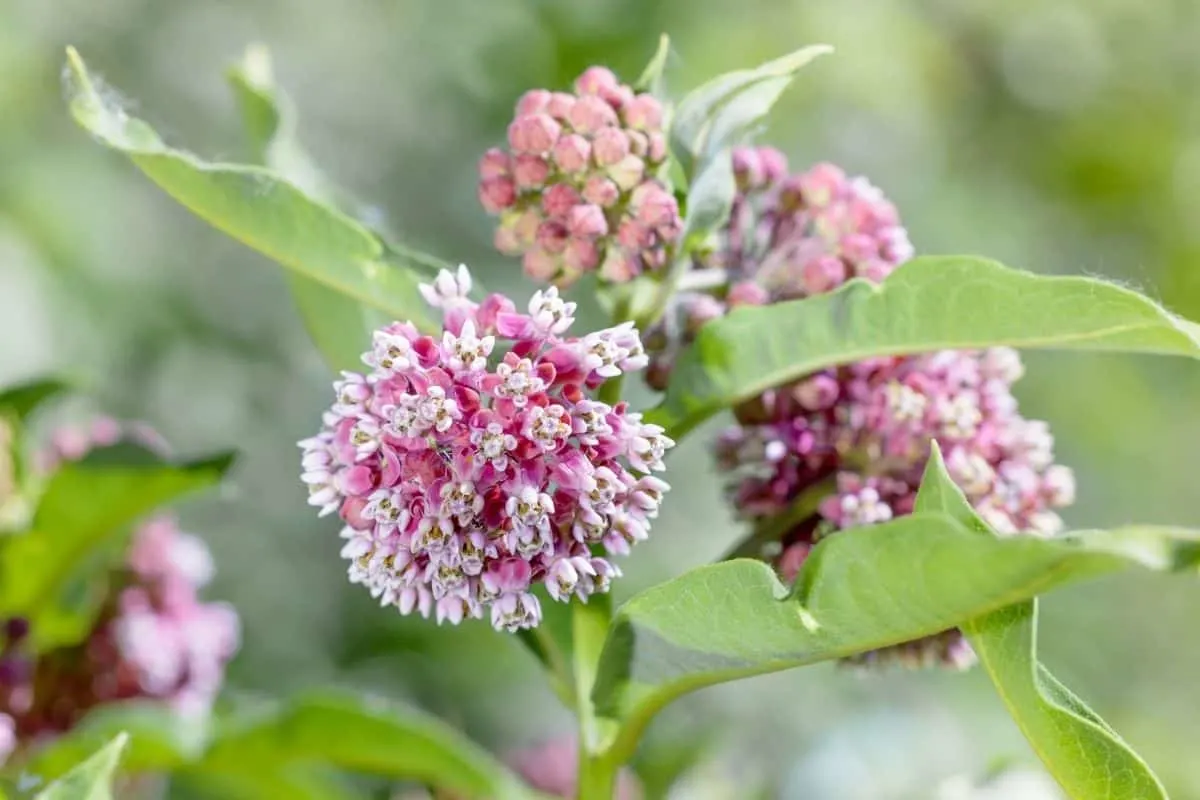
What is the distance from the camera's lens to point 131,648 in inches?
83.4

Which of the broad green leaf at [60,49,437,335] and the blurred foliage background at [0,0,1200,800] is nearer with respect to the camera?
the broad green leaf at [60,49,437,335]

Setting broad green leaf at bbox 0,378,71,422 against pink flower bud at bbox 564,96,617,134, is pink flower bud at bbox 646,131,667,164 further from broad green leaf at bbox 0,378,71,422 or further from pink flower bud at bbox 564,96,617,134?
broad green leaf at bbox 0,378,71,422

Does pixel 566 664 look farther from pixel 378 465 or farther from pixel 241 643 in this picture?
pixel 241 643

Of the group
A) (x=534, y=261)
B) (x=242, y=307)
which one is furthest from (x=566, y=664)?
(x=242, y=307)

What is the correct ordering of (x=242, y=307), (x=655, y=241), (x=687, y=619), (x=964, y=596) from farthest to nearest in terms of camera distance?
1. (x=242, y=307)
2. (x=655, y=241)
3. (x=687, y=619)
4. (x=964, y=596)

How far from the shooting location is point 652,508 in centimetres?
120

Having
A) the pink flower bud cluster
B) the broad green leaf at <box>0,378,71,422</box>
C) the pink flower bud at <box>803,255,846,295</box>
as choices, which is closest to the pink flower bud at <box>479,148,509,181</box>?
the pink flower bud cluster

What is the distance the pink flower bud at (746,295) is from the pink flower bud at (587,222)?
0.19 meters

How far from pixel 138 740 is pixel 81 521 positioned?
0.28m

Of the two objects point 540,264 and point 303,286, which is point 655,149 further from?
point 303,286

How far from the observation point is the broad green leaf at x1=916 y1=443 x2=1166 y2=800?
1.06 meters

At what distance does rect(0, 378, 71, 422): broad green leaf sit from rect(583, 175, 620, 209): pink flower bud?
2.78 feet

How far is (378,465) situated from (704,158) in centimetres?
42

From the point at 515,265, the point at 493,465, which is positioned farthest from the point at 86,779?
the point at 515,265
